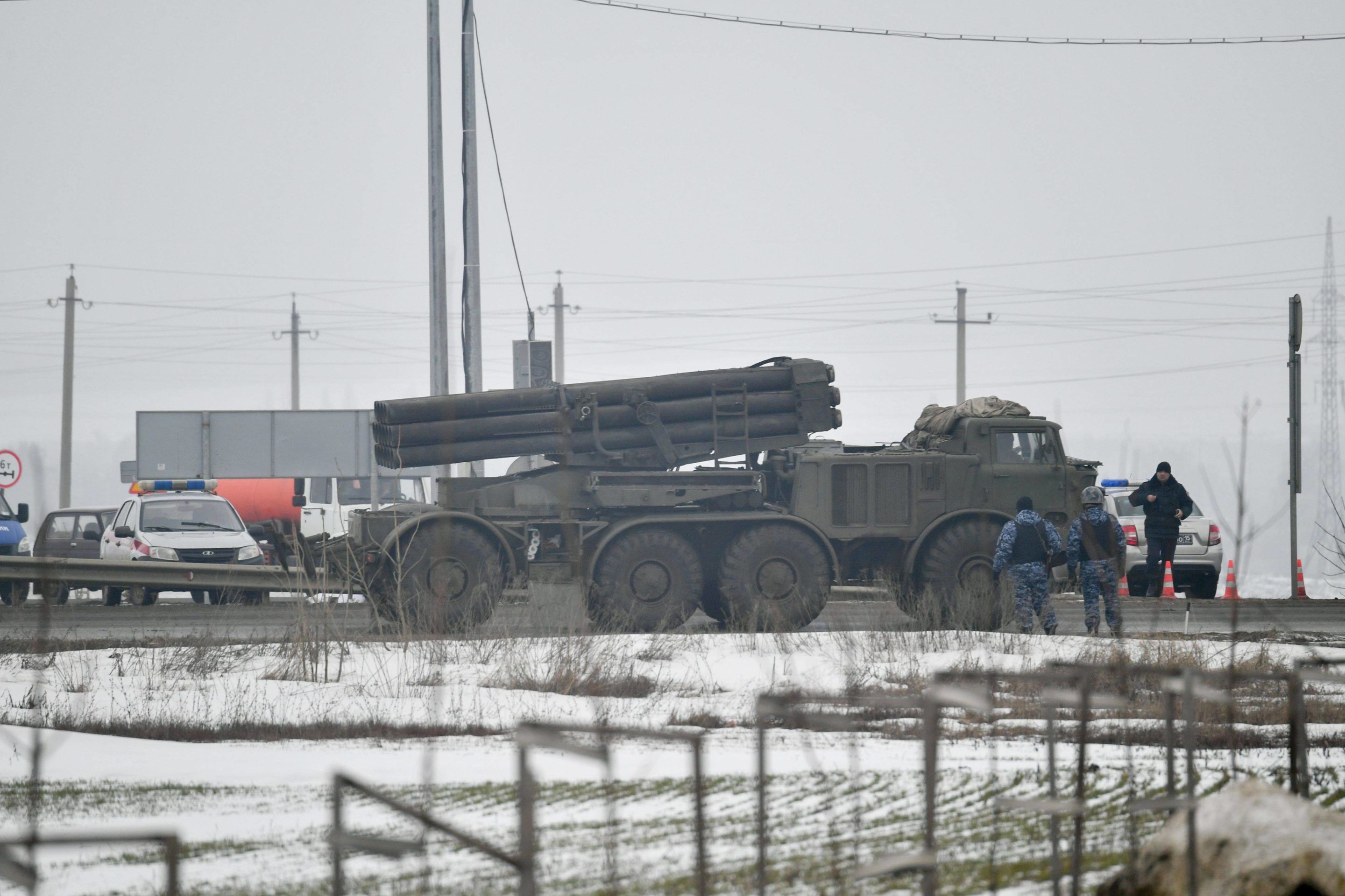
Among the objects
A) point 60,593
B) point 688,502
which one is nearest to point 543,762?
point 688,502

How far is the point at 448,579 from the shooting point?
545 inches

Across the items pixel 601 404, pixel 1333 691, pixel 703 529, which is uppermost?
pixel 601 404

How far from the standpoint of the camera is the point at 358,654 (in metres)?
11.8

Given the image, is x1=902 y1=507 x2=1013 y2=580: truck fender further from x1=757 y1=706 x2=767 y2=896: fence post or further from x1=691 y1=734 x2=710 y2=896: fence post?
x1=691 y1=734 x2=710 y2=896: fence post

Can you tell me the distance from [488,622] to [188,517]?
31.0ft

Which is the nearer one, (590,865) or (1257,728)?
(590,865)

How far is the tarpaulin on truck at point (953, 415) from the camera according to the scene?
612 inches

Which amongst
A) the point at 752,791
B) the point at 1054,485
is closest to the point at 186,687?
the point at 752,791

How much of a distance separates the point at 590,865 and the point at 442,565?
8.60 metres

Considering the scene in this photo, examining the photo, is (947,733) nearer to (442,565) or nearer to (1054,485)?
(442,565)

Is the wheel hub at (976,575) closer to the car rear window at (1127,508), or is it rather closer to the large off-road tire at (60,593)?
the car rear window at (1127,508)

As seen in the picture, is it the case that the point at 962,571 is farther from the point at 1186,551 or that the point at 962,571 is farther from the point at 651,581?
the point at 1186,551

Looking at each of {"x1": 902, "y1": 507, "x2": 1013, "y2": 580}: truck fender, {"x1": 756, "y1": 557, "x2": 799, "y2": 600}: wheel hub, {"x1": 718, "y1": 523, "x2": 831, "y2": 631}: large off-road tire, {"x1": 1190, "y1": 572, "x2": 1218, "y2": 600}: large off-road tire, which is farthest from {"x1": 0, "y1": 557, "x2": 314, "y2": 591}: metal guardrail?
{"x1": 1190, "y1": 572, "x2": 1218, "y2": 600}: large off-road tire

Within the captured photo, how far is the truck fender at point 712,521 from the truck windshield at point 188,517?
866cm
